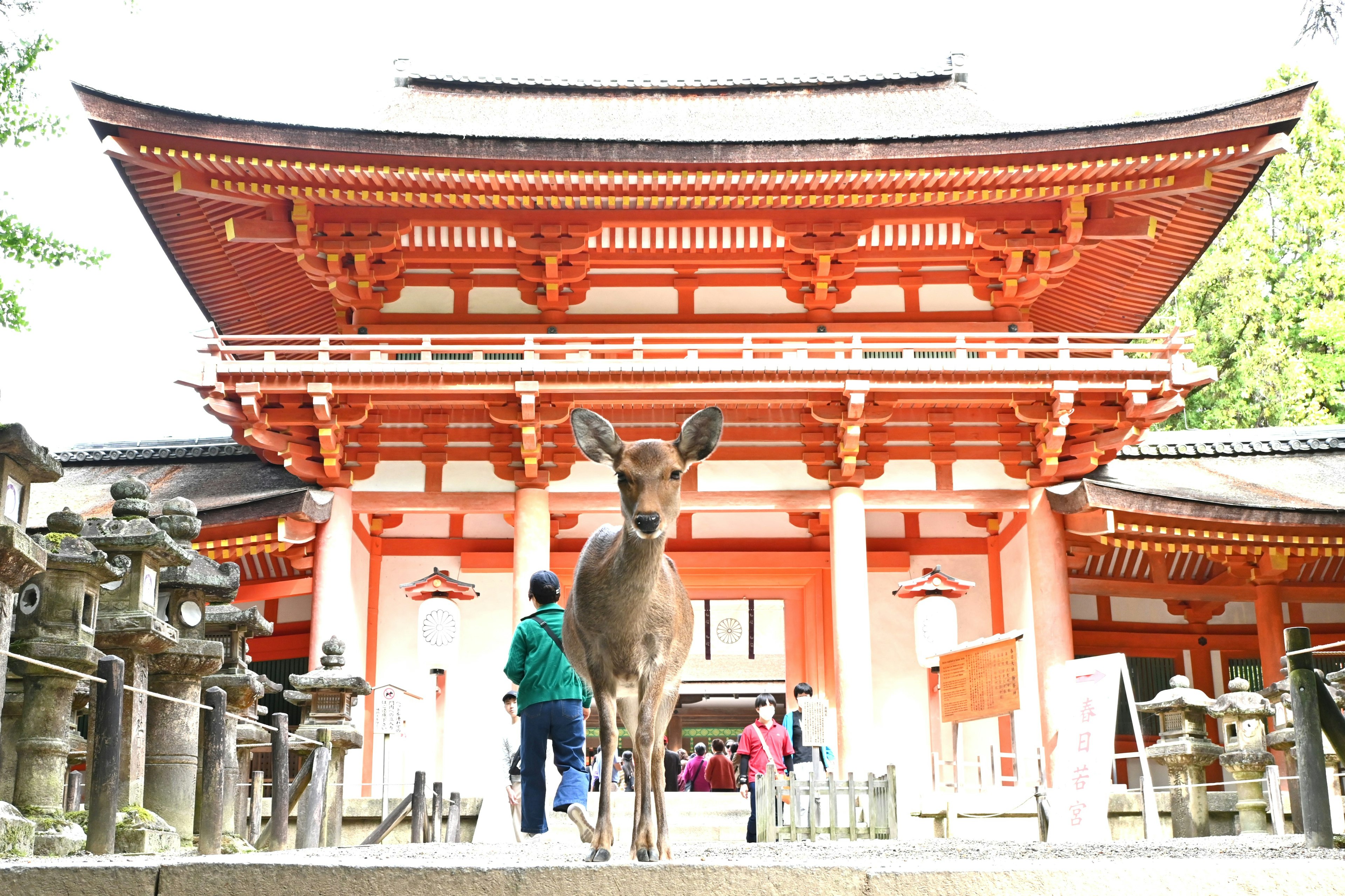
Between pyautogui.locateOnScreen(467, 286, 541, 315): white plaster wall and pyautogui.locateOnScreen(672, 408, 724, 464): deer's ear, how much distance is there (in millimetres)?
10942

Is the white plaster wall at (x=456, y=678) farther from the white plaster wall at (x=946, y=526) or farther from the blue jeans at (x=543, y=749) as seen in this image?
the blue jeans at (x=543, y=749)

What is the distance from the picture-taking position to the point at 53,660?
247 inches

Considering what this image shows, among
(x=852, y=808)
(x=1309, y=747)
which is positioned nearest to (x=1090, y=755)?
(x=852, y=808)

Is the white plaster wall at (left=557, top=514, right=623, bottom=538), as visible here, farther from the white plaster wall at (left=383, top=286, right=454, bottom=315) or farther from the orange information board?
the orange information board

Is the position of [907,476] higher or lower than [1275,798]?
higher

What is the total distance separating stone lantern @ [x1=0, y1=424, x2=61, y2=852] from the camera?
5664mm

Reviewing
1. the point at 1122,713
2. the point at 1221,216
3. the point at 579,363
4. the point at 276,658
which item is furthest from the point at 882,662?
the point at 276,658

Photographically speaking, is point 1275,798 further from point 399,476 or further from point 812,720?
point 399,476

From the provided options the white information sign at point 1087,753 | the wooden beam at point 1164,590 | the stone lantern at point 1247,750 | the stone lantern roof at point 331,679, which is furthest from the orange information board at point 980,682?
the stone lantern roof at point 331,679

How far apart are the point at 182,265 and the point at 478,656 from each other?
20.4 feet

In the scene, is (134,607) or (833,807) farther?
(833,807)

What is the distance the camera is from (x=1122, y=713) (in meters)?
16.8

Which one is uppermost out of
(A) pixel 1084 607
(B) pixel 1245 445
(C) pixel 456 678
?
(B) pixel 1245 445

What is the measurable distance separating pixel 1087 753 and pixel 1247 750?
9.31 feet
